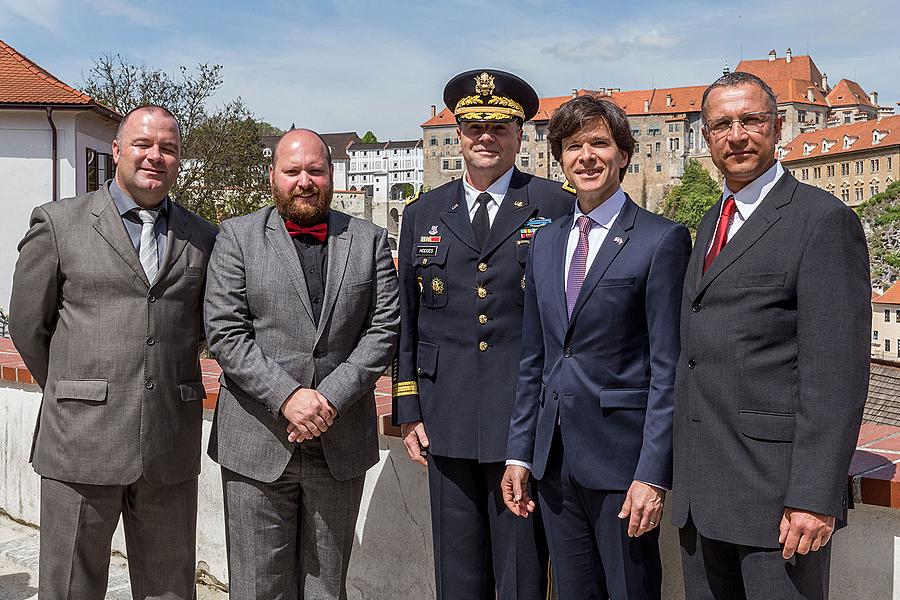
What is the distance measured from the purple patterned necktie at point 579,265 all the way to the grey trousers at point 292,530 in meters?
1.01

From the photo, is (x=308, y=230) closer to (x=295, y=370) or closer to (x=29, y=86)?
(x=295, y=370)

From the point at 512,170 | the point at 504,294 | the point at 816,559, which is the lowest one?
the point at 816,559

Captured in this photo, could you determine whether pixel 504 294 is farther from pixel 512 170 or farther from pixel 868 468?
pixel 868 468

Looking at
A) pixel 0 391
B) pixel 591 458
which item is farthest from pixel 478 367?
pixel 0 391

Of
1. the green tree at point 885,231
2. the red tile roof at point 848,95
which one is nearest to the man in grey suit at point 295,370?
the green tree at point 885,231

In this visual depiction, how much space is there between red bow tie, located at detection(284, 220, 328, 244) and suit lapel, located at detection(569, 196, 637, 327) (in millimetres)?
978

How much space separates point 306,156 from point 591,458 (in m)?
1.41

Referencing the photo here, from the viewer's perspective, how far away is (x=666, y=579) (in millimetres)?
3031

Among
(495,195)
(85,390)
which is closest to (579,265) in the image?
(495,195)

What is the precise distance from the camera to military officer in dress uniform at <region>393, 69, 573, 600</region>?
299 centimetres

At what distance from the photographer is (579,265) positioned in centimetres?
275

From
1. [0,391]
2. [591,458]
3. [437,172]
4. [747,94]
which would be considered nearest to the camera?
[747,94]

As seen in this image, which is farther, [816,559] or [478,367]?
[478,367]

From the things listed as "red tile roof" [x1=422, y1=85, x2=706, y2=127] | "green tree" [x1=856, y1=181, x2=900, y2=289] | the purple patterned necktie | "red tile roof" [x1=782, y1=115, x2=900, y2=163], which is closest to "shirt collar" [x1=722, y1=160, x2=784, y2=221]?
the purple patterned necktie
